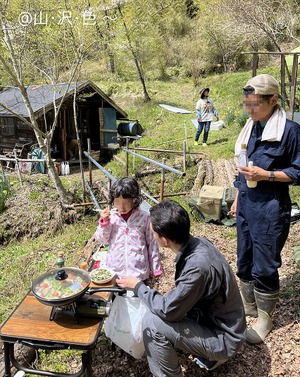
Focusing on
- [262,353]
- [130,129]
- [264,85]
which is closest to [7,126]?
[130,129]

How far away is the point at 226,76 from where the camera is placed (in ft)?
64.7

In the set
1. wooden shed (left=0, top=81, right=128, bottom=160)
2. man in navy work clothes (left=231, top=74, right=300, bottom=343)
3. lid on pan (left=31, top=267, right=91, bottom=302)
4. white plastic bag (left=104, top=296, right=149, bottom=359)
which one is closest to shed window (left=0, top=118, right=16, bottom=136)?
wooden shed (left=0, top=81, right=128, bottom=160)

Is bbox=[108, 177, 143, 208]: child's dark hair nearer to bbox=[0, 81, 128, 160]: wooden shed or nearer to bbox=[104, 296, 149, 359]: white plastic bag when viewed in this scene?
bbox=[104, 296, 149, 359]: white plastic bag

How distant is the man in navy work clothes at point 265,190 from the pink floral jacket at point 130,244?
2.66ft

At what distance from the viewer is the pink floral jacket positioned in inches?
114

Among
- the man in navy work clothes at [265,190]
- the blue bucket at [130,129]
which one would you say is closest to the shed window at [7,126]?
the blue bucket at [130,129]

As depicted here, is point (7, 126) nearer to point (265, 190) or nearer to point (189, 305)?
point (265, 190)

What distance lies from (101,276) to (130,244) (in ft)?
1.47

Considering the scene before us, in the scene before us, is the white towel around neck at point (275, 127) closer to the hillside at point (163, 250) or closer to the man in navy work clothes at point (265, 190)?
the man in navy work clothes at point (265, 190)

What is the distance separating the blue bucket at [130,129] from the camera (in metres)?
15.9

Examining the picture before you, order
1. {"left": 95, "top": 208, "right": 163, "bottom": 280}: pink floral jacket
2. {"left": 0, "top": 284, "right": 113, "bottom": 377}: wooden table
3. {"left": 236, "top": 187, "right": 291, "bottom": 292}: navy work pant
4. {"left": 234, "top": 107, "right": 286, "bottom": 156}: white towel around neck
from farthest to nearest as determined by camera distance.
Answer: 1. {"left": 95, "top": 208, "right": 163, "bottom": 280}: pink floral jacket
2. {"left": 236, "top": 187, "right": 291, "bottom": 292}: navy work pant
3. {"left": 234, "top": 107, "right": 286, "bottom": 156}: white towel around neck
4. {"left": 0, "top": 284, "right": 113, "bottom": 377}: wooden table

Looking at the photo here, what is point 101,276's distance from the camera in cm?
257

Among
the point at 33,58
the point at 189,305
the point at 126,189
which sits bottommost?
the point at 189,305

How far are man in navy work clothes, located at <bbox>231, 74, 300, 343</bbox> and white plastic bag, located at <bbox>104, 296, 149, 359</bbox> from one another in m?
0.95
